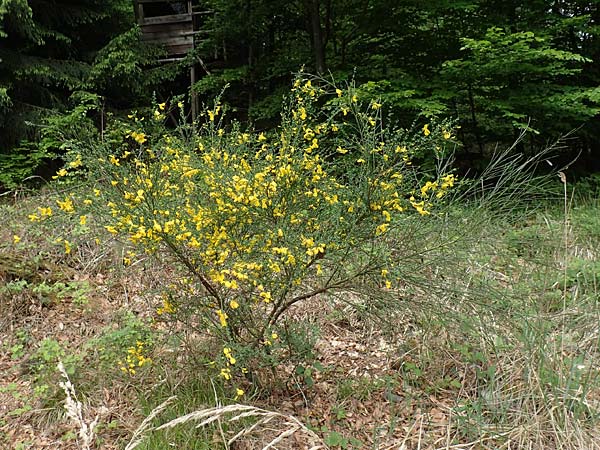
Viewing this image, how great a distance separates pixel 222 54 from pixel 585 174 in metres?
6.13

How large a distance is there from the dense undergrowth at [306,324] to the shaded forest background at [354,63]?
276cm

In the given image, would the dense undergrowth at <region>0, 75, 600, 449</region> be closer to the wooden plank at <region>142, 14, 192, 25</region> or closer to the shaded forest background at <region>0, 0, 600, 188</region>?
the shaded forest background at <region>0, 0, 600, 188</region>

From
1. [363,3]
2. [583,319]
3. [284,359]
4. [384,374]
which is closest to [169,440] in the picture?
[284,359]

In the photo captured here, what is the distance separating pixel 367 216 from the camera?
2.29 meters

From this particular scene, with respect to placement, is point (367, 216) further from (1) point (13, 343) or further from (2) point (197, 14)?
(2) point (197, 14)

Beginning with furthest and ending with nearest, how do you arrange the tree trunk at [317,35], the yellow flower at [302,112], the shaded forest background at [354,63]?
the tree trunk at [317,35] < the shaded forest background at [354,63] < the yellow flower at [302,112]

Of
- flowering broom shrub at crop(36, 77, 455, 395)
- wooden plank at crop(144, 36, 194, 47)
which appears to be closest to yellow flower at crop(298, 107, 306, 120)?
flowering broom shrub at crop(36, 77, 455, 395)

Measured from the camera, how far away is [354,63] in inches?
276

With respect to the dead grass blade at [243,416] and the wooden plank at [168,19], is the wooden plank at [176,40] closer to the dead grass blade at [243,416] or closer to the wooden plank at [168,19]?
the wooden plank at [168,19]

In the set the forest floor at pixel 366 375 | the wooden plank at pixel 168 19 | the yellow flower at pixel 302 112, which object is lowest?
the forest floor at pixel 366 375

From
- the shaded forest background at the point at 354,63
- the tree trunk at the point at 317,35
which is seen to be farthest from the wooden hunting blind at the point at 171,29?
the tree trunk at the point at 317,35

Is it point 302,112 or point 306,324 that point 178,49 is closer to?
point 306,324

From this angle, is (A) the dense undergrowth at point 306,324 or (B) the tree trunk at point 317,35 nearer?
(A) the dense undergrowth at point 306,324

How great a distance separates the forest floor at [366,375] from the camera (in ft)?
7.79
